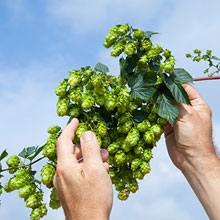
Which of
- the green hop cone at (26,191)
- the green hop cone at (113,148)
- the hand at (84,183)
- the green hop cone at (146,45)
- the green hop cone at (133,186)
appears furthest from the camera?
the green hop cone at (133,186)

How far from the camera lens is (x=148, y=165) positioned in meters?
2.77

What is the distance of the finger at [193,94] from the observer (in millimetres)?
2994

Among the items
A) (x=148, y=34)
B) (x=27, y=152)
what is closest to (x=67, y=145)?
(x=27, y=152)

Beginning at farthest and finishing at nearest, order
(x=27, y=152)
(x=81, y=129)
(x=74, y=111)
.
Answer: (x=27, y=152) → (x=74, y=111) → (x=81, y=129)

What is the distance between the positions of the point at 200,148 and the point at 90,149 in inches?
47.3

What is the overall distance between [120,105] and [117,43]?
0.61 meters

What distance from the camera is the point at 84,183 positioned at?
222 centimetres

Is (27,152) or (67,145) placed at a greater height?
(27,152)

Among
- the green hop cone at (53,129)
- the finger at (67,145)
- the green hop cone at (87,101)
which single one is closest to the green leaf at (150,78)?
the green hop cone at (87,101)

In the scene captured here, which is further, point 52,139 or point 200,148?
point 200,148

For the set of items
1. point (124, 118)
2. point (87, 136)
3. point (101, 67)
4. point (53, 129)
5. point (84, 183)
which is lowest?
point (84, 183)

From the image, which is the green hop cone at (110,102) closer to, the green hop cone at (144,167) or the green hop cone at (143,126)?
the green hop cone at (143,126)

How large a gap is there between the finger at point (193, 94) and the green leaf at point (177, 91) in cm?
26

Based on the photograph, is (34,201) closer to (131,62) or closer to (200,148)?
(131,62)
